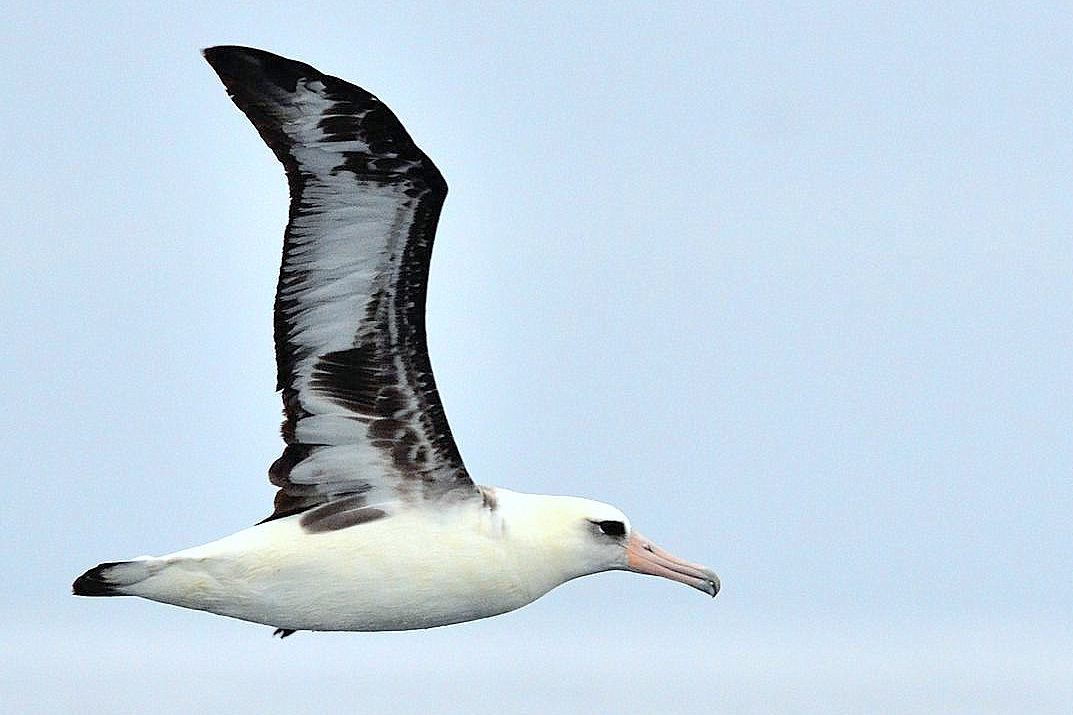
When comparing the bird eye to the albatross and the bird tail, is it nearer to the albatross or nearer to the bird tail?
the albatross

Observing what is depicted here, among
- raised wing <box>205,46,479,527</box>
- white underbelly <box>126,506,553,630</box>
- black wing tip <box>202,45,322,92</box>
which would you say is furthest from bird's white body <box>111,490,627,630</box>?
black wing tip <box>202,45,322,92</box>

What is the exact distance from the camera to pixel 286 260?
14.2 meters

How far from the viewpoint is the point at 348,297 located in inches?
563

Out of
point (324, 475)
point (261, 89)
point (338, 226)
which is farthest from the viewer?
point (324, 475)

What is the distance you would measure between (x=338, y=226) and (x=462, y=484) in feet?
6.74

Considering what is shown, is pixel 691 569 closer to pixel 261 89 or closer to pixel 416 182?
pixel 416 182

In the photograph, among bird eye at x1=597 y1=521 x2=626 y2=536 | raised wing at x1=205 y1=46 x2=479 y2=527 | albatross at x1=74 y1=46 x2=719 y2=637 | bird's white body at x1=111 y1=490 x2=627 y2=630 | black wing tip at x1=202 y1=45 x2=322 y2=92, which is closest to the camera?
black wing tip at x1=202 y1=45 x2=322 y2=92

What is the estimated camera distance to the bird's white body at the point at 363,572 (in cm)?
1426

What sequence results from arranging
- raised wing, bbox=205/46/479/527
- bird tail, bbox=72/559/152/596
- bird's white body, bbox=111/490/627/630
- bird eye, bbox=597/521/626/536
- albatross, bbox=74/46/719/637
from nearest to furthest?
raised wing, bbox=205/46/479/527
albatross, bbox=74/46/719/637
bird tail, bbox=72/559/152/596
bird's white body, bbox=111/490/627/630
bird eye, bbox=597/521/626/536

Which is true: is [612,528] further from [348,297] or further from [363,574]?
[348,297]

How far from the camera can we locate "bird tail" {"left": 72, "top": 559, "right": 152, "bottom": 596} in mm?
14078

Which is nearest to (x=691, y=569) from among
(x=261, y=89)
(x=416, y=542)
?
(x=416, y=542)

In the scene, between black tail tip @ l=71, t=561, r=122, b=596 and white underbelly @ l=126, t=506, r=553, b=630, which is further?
white underbelly @ l=126, t=506, r=553, b=630

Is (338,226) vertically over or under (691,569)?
over
